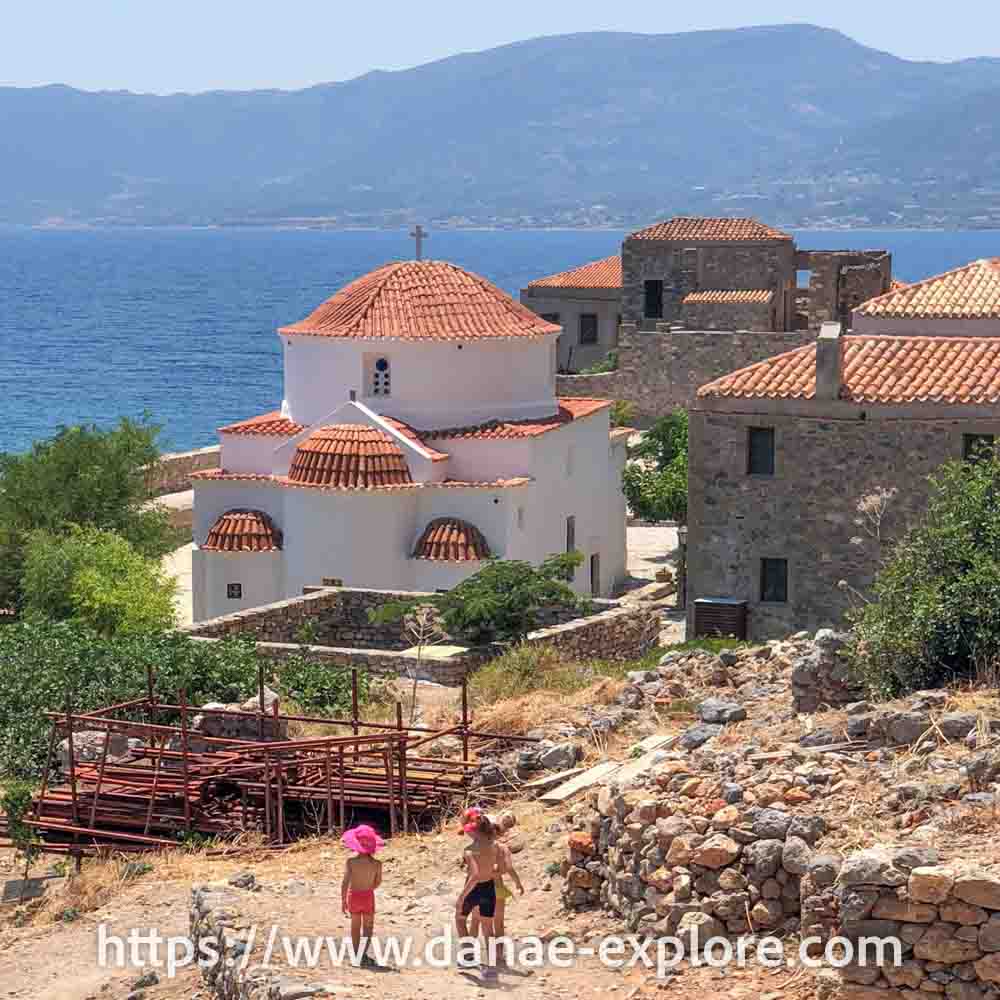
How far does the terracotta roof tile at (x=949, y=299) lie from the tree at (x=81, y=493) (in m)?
13.2

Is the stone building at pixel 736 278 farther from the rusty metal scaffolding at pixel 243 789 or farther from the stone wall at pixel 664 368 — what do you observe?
the rusty metal scaffolding at pixel 243 789

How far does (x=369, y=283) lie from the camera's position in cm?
3850

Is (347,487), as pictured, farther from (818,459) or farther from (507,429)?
(818,459)

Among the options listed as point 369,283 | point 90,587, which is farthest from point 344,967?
point 369,283

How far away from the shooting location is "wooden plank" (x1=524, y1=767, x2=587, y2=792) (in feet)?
56.7

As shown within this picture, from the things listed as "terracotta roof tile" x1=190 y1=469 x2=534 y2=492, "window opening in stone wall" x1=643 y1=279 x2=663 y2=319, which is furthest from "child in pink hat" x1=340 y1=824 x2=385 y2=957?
"window opening in stone wall" x1=643 y1=279 x2=663 y2=319

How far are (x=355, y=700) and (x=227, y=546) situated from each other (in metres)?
15.6

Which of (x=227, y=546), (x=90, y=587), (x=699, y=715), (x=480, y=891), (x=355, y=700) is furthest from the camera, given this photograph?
(x=227, y=546)

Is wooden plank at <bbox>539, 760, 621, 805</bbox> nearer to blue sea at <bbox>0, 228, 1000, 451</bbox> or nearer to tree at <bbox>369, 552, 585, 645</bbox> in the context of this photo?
tree at <bbox>369, 552, 585, 645</bbox>

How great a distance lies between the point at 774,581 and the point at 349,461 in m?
8.93

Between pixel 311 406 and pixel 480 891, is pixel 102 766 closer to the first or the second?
pixel 480 891

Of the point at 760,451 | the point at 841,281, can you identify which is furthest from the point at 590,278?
the point at 760,451

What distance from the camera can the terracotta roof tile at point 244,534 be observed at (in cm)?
3528

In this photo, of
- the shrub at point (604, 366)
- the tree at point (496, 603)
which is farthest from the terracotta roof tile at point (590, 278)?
the tree at point (496, 603)
